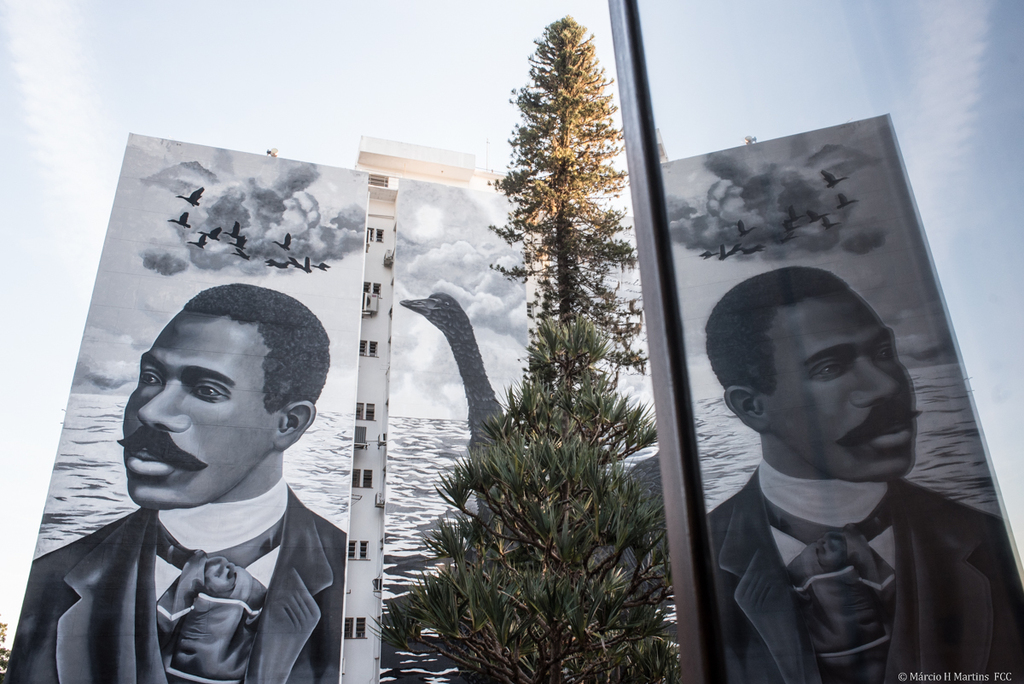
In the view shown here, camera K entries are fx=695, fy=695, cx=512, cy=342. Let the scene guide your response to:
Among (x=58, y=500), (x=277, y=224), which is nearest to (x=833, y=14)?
(x=58, y=500)

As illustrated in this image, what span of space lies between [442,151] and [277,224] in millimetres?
7438

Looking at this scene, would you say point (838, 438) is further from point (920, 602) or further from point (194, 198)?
point (194, 198)

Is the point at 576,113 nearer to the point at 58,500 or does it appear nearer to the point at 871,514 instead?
the point at 58,500

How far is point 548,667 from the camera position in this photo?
13.5 ft

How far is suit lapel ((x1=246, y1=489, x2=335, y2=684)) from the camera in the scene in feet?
41.4

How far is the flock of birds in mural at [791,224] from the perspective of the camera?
2.10ft

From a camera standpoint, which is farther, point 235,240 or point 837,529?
point 235,240

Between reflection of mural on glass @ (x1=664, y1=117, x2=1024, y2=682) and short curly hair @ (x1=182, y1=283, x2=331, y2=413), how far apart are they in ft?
48.4

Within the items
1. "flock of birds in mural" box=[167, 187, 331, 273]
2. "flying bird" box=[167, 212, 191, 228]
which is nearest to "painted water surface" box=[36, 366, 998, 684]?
"flock of birds in mural" box=[167, 187, 331, 273]

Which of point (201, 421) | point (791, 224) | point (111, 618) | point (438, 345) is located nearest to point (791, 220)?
point (791, 224)

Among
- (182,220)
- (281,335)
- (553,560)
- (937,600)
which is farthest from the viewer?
(182,220)

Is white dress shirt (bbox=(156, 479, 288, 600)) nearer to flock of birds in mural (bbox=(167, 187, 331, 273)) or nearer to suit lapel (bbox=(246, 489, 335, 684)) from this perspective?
suit lapel (bbox=(246, 489, 335, 684))

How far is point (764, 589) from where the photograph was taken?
61 centimetres

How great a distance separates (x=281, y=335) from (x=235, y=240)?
2.52 meters
